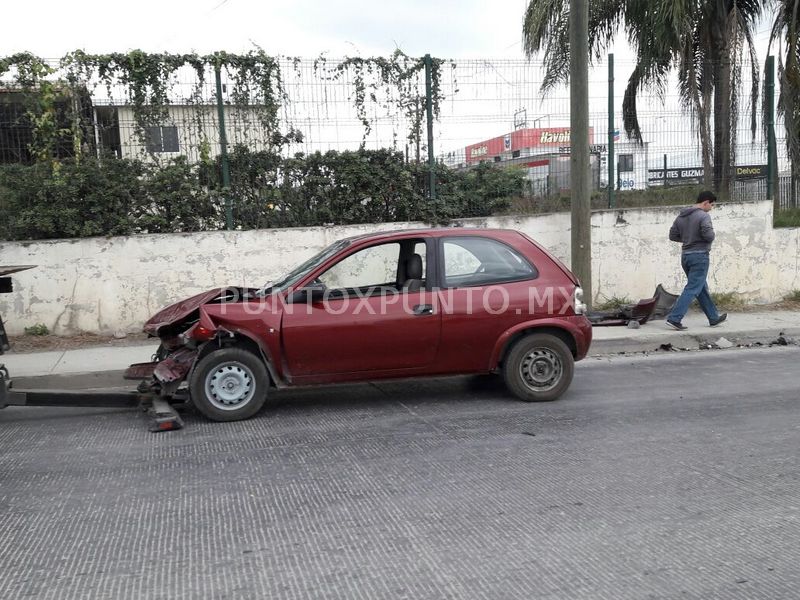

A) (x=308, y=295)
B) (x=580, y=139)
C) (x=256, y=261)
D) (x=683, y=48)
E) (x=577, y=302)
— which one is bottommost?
(x=577, y=302)

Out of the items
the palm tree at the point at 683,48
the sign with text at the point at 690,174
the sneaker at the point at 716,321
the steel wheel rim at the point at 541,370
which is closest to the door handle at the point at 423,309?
the steel wheel rim at the point at 541,370

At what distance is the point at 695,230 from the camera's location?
383 inches

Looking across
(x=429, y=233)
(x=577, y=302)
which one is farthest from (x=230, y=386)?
(x=577, y=302)

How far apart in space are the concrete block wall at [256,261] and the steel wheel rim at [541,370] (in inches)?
182

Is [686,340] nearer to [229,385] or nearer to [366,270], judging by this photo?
[366,270]

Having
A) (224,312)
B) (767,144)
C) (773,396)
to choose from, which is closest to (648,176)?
(767,144)

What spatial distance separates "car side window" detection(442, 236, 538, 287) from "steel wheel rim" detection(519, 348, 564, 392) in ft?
2.32

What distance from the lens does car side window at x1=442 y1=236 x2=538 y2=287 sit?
6.44 m

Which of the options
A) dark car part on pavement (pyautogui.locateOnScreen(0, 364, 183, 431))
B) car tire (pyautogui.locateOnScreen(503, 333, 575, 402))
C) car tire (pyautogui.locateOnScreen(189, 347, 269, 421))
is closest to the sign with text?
car tire (pyautogui.locateOnScreen(503, 333, 575, 402))

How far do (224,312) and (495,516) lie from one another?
301cm

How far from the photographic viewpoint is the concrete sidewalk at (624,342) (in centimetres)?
820

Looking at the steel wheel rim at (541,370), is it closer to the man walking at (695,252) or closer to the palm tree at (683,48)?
the man walking at (695,252)

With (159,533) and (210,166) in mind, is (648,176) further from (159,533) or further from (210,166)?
(159,533)

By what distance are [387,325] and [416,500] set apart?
7.03 feet
